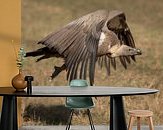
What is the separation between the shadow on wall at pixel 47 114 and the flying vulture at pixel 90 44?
0.47m

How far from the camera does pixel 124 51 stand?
17.1ft

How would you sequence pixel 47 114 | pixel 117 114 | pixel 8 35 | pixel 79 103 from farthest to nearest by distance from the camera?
pixel 47 114 < pixel 8 35 < pixel 79 103 < pixel 117 114

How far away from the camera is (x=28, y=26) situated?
5.20 metres

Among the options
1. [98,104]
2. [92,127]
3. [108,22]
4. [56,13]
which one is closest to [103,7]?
[108,22]

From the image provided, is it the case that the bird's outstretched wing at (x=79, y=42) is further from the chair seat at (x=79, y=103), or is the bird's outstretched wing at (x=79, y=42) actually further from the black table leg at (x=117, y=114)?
the black table leg at (x=117, y=114)

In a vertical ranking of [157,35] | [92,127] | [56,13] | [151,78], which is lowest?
[92,127]

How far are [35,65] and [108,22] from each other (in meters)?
1.21

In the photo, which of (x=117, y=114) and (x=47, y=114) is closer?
(x=117, y=114)

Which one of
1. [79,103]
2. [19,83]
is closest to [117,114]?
[79,103]

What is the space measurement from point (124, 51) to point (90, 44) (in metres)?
0.50

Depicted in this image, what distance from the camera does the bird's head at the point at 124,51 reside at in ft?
17.0

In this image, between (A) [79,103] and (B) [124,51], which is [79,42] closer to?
(B) [124,51]

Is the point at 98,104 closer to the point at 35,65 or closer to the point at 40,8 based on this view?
the point at 35,65

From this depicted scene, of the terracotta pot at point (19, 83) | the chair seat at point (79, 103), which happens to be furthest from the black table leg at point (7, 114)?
the chair seat at point (79, 103)
